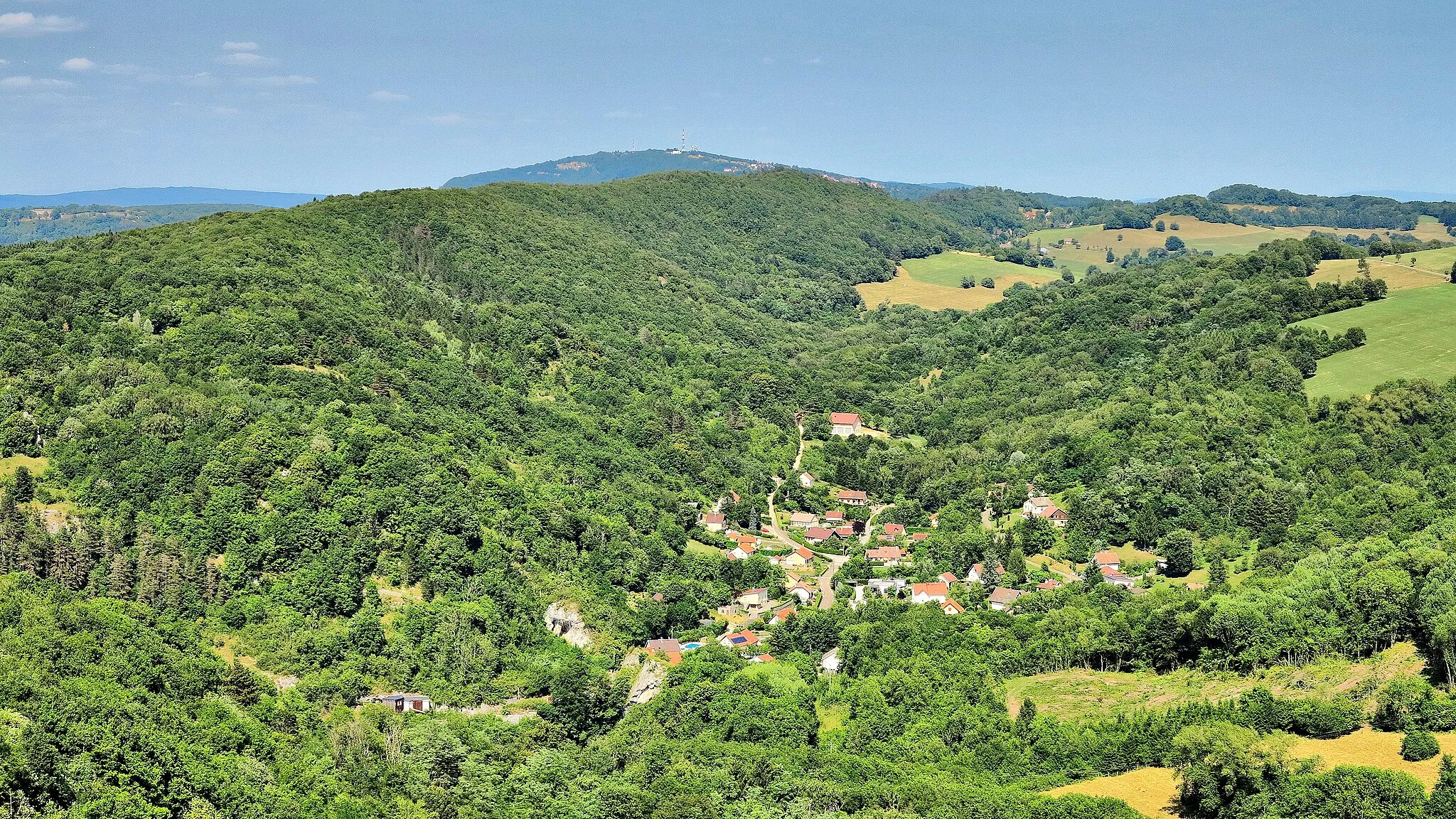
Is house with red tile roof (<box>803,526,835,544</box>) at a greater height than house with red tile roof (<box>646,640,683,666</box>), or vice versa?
house with red tile roof (<box>803,526,835,544</box>)

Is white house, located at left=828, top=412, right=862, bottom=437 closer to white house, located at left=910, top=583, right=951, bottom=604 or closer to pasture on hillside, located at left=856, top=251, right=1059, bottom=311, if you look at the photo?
white house, located at left=910, top=583, right=951, bottom=604

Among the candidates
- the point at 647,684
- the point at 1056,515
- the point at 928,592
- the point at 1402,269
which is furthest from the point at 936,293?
the point at 647,684

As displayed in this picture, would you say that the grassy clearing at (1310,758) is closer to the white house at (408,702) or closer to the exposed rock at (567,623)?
the white house at (408,702)

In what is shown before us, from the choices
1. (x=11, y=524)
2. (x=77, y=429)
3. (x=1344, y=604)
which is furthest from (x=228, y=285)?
(x=1344, y=604)

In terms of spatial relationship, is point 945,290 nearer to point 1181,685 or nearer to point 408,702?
point 1181,685

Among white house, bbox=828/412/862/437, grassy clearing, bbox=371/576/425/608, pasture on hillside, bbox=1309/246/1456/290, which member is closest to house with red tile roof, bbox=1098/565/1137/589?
grassy clearing, bbox=371/576/425/608

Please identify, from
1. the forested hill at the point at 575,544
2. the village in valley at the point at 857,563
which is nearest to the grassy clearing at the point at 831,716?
the forested hill at the point at 575,544

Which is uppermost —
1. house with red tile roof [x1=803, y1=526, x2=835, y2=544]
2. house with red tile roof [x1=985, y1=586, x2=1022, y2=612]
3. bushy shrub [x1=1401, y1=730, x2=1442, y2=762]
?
bushy shrub [x1=1401, y1=730, x2=1442, y2=762]
